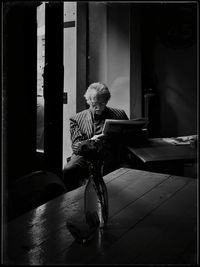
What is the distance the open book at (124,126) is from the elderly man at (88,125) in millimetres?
88

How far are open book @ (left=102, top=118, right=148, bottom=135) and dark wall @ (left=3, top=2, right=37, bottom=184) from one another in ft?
2.67

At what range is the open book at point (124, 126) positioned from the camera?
270cm

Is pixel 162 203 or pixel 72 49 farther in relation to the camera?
pixel 72 49

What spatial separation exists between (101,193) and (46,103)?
1.31 metres

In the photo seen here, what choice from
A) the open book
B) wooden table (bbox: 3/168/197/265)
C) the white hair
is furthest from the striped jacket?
wooden table (bbox: 3/168/197/265)

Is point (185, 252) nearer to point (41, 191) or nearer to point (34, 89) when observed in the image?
point (41, 191)

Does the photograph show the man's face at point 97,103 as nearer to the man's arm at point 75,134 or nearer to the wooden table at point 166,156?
the man's arm at point 75,134

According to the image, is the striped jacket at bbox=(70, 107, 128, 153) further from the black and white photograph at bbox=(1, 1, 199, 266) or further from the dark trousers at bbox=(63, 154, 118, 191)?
the dark trousers at bbox=(63, 154, 118, 191)

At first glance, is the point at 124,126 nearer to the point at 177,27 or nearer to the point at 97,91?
the point at 97,91

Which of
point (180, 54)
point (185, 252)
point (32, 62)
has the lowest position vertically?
point (185, 252)

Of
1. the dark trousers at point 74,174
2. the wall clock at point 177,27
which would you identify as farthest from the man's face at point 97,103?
the wall clock at point 177,27

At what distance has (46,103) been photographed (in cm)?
257

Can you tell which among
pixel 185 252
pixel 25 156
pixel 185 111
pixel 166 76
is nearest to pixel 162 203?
pixel 185 252

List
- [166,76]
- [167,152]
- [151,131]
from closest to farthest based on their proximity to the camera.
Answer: [167,152]
[151,131]
[166,76]
